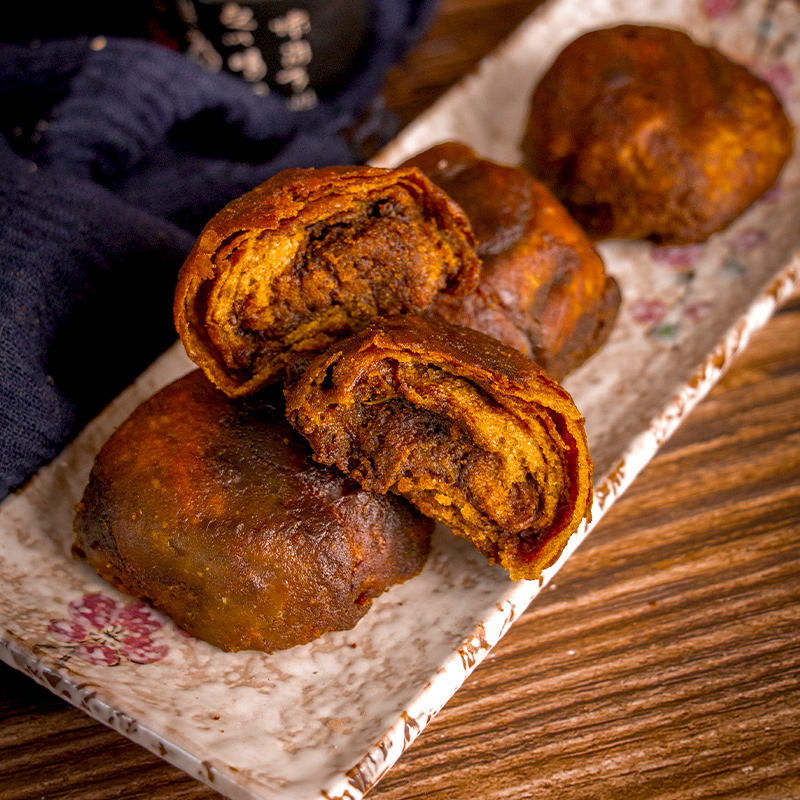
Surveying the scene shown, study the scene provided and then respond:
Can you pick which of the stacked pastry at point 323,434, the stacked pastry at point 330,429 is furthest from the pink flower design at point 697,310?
the stacked pastry at point 323,434

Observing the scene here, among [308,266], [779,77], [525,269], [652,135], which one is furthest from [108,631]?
[779,77]

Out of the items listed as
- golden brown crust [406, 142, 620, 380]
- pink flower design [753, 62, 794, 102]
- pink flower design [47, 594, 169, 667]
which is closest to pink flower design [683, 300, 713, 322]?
golden brown crust [406, 142, 620, 380]

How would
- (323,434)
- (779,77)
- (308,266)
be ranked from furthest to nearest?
(779,77) < (308,266) < (323,434)

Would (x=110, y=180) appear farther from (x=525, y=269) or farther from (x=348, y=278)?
(x=525, y=269)

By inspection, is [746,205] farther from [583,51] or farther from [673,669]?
[673,669]

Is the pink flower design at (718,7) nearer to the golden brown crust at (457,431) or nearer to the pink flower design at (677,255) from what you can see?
the pink flower design at (677,255)

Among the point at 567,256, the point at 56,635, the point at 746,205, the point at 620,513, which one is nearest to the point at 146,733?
the point at 56,635
